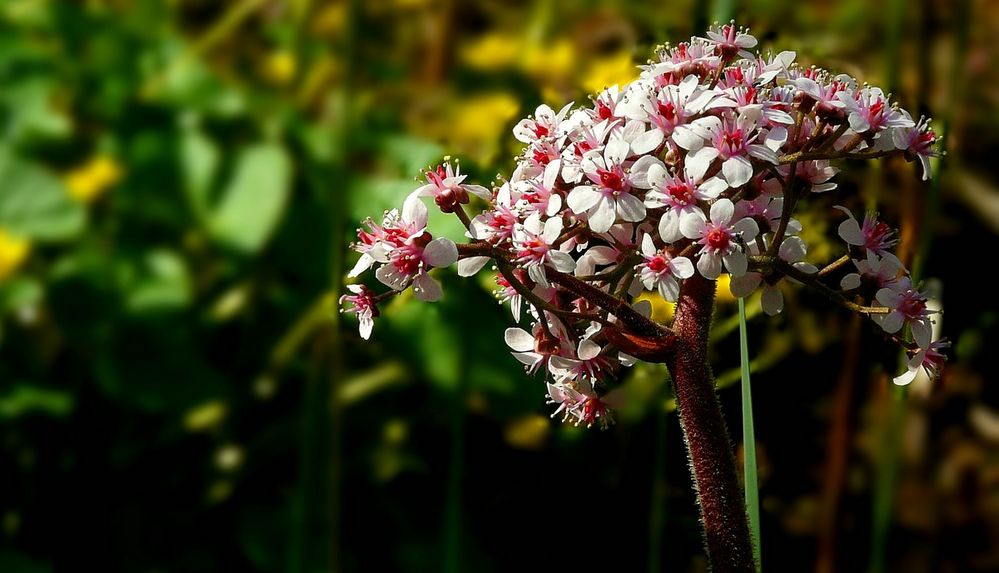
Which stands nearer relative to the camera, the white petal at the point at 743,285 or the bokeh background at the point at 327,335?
the white petal at the point at 743,285

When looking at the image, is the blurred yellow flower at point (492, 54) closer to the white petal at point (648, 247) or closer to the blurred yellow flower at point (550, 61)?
the blurred yellow flower at point (550, 61)

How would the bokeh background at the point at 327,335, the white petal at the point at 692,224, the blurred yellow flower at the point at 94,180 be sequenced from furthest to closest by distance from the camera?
the blurred yellow flower at the point at 94,180 < the bokeh background at the point at 327,335 < the white petal at the point at 692,224

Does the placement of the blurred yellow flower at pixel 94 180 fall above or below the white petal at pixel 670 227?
above

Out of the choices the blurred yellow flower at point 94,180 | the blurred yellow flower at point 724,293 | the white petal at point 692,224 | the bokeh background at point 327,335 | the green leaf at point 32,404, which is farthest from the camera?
the blurred yellow flower at point 94,180

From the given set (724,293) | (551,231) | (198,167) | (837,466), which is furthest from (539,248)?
(198,167)

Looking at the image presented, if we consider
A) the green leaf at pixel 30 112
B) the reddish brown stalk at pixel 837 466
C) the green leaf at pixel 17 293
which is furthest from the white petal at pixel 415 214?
the green leaf at pixel 30 112

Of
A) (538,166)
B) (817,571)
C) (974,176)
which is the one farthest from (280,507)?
(974,176)

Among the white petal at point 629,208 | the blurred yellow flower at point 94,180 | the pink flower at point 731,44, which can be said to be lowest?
the white petal at point 629,208

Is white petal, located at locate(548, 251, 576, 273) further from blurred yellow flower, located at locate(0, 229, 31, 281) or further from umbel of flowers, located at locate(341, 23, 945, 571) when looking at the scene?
blurred yellow flower, located at locate(0, 229, 31, 281)
